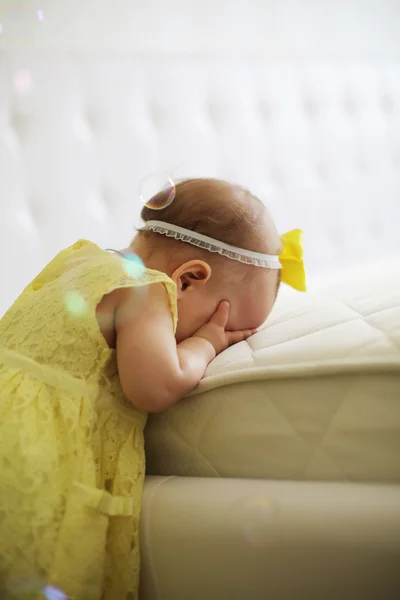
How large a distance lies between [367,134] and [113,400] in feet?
5.12

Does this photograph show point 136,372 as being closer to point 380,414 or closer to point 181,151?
point 380,414

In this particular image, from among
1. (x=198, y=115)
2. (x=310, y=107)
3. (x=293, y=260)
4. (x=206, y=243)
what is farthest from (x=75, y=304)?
(x=310, y=107)

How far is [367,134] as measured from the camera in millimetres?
1822

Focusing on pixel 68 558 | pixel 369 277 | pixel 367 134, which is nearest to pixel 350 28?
pixel 367 134

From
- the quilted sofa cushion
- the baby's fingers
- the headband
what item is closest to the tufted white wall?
the headband

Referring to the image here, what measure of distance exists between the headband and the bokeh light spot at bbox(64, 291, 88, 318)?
19 centimetres

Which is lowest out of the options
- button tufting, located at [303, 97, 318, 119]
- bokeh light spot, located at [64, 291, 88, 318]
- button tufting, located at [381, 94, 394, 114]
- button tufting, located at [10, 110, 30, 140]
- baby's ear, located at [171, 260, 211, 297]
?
baby's ear, located at [171, 260, 211, 297]

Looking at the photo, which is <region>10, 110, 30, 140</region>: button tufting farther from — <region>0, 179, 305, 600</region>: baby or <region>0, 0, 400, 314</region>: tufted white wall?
<region>0, 179, 305, 600</region>: baby

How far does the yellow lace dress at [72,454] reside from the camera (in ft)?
1.91

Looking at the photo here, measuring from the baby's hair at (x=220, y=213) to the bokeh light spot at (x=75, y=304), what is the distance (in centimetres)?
20

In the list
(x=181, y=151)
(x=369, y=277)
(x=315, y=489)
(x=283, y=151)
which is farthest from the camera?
(x=283, y=151)

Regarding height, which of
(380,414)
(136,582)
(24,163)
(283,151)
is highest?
(24,163)

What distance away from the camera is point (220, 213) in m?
0.78

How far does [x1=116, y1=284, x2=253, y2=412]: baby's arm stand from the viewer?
1.98ft
